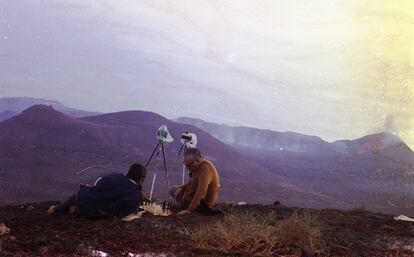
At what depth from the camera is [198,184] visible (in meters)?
12.0

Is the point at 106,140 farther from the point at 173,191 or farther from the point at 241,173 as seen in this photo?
the point at 173,191

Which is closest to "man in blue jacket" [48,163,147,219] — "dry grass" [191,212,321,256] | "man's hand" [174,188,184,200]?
"dry grass" [191,212,321,256]

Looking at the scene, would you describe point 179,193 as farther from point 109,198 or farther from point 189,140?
point 109,198

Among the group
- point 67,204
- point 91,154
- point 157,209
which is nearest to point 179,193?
point 157,209

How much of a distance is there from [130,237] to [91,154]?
1431 inches

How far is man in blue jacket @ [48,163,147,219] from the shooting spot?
416 inches

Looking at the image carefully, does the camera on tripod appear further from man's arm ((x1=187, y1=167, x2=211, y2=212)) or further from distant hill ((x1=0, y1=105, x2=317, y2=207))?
distant hill ((x1=0, y1=105, x2=317, y2=207))

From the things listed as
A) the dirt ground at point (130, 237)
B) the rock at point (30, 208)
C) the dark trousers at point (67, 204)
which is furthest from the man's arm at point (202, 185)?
the rock at point (30, 208)

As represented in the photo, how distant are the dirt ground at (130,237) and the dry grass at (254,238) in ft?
0.62

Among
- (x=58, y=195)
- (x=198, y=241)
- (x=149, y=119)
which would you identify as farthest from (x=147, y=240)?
(x=149, y=119)

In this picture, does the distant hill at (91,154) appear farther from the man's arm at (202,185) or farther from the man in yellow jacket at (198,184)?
the man's arm at (202,185)

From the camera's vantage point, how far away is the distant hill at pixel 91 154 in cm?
3497

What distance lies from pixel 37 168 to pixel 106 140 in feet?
38.7

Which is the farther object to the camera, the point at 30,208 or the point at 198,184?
the point at 30,208
